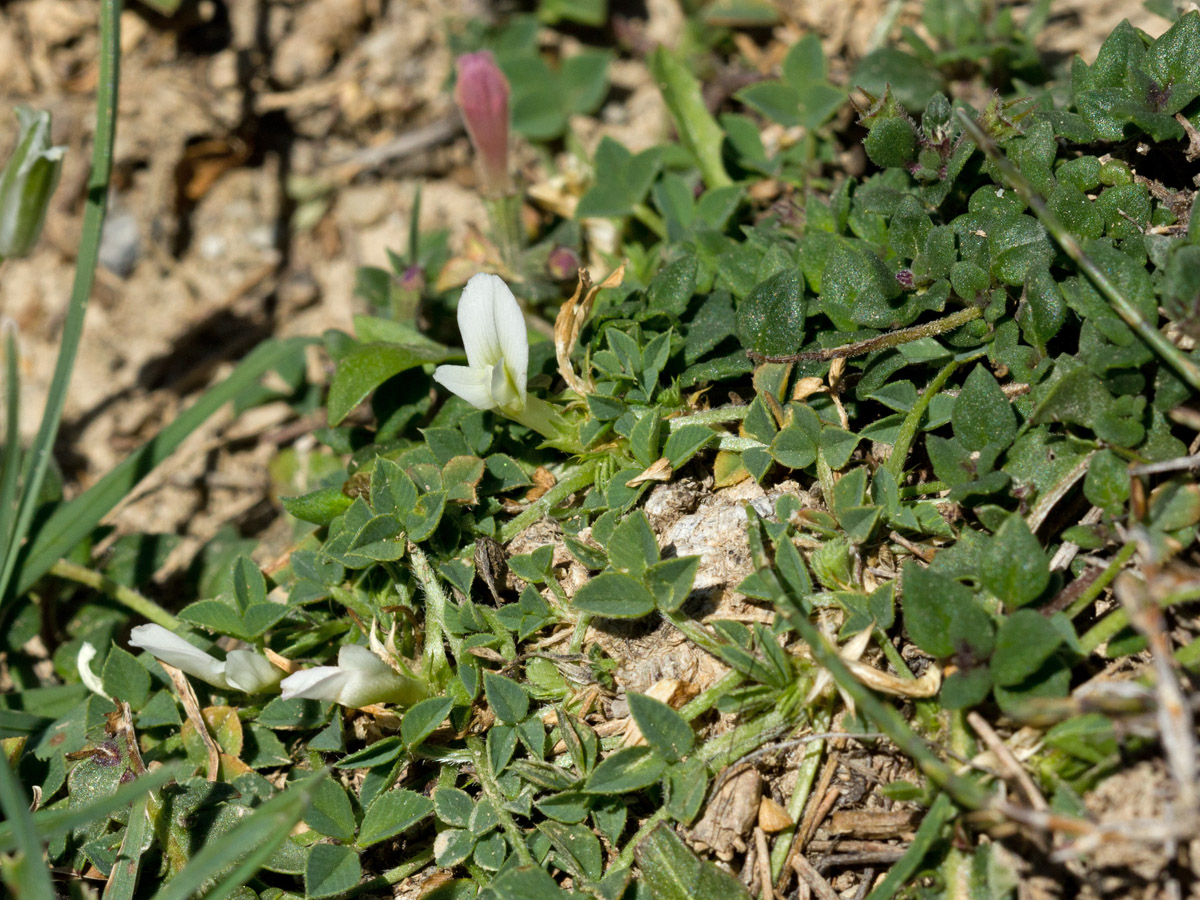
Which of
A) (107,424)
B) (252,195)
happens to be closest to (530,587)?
(107,424)

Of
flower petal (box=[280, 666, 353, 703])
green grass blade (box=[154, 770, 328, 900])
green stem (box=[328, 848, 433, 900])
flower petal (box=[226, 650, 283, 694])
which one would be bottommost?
green stem (box=[328, 848, 433, 900])

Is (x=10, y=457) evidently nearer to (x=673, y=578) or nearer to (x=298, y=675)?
(x=298, y=675)

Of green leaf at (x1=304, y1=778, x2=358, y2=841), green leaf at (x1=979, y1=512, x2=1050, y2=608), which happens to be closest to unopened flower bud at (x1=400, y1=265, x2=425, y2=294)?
green leaf at (x1=304, y1=778, x2=358, y2=841)

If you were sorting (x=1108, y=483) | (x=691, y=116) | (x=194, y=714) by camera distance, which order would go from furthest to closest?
(x=691, y=116) → (x=194, y=714) → (x=1108, y=483)

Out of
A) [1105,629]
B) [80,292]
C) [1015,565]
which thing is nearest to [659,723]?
[1015,565]

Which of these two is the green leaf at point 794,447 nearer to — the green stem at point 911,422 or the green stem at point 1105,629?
the green stem at point 911,422

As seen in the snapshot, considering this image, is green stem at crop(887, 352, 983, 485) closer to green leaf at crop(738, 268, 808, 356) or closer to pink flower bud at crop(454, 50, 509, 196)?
green leaf at crop(738, 268, 808, 356)

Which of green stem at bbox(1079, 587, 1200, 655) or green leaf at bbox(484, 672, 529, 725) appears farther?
green leaf at bbox(484, 672, 529, 725)
